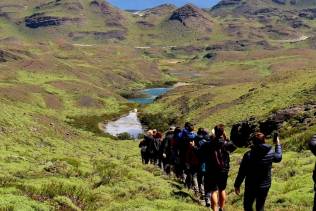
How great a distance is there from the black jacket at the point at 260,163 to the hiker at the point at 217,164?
2.37 m

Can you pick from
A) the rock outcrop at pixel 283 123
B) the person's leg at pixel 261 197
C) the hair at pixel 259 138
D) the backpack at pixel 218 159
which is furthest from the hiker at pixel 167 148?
the rock outcrop at pixel 283 123

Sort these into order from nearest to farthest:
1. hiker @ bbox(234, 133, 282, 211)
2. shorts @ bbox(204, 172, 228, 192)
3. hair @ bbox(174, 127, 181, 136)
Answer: hiker @ bbox(234, 133, 282, 211)
shorts @ bbox(204, 172, 228, 192)
hair @ bbox(174, 127, 181, 136)

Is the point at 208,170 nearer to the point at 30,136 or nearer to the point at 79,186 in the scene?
the point at 79,186

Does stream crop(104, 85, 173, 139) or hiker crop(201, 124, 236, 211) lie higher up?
hiker crop(201, 124, 236, 211)

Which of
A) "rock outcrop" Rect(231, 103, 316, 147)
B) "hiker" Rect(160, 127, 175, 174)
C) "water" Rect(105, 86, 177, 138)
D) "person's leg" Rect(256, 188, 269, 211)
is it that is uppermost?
"person's leg" Rect(256, 188, 269, 211)

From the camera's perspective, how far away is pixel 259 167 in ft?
53.6

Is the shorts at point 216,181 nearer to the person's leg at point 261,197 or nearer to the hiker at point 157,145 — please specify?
the person's leg at point 261,197

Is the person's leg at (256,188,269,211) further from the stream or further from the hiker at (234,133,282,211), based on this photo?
the stream

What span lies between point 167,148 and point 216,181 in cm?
1122

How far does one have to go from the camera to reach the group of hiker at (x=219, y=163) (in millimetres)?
16317

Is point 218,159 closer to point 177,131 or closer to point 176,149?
point 177,131

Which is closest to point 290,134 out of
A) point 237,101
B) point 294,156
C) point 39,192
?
point 294,156

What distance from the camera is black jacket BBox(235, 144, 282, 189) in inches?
640

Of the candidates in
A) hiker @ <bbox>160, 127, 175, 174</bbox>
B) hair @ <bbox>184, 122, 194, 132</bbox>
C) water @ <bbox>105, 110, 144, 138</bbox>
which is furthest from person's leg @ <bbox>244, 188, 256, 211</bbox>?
water @ <bbox>105, 110, 144, 138</bbox>
